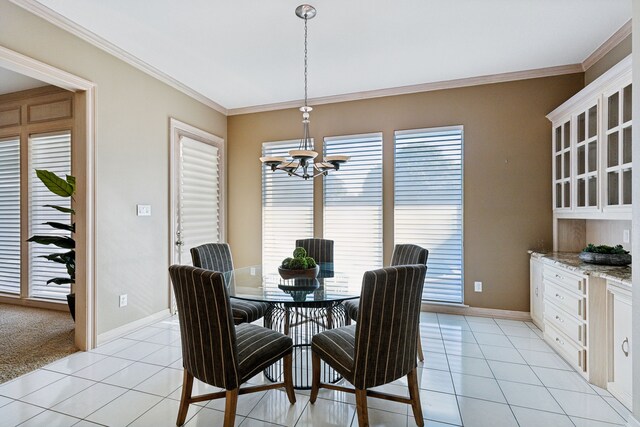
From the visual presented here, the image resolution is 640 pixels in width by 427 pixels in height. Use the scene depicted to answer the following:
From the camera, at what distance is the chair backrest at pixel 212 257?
2.84 meters

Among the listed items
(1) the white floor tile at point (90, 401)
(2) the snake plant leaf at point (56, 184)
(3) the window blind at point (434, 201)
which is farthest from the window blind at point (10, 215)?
(3) the window blind at point (434, 201)

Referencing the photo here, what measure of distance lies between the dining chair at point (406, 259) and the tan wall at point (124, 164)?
2279 mm

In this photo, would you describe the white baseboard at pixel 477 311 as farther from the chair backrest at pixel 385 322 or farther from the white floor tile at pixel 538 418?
the chair backrest at pixel 385 322

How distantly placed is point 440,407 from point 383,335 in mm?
870

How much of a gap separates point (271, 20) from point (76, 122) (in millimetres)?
2008

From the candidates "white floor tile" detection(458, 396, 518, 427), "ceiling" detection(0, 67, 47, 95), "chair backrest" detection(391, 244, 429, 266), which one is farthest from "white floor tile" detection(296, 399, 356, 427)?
"ceiling" detection(0, 67, 47, 95)

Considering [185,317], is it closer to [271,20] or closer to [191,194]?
[271,20]

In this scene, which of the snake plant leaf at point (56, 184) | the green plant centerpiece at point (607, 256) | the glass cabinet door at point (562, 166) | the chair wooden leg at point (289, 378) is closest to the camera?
the chair wooden leg at point (289, 378)

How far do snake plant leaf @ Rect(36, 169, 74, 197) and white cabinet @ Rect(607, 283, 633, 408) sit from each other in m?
→ 4.48

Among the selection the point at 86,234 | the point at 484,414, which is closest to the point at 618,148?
the point at 484,414

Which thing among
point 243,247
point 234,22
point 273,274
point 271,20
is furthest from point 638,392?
point 243,247

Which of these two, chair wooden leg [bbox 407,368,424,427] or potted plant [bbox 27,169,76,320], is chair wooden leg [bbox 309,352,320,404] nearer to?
chair wooden leg [bbox 407,368,424,427]

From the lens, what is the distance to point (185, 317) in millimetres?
1774

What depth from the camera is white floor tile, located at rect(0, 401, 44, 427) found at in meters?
1.94
